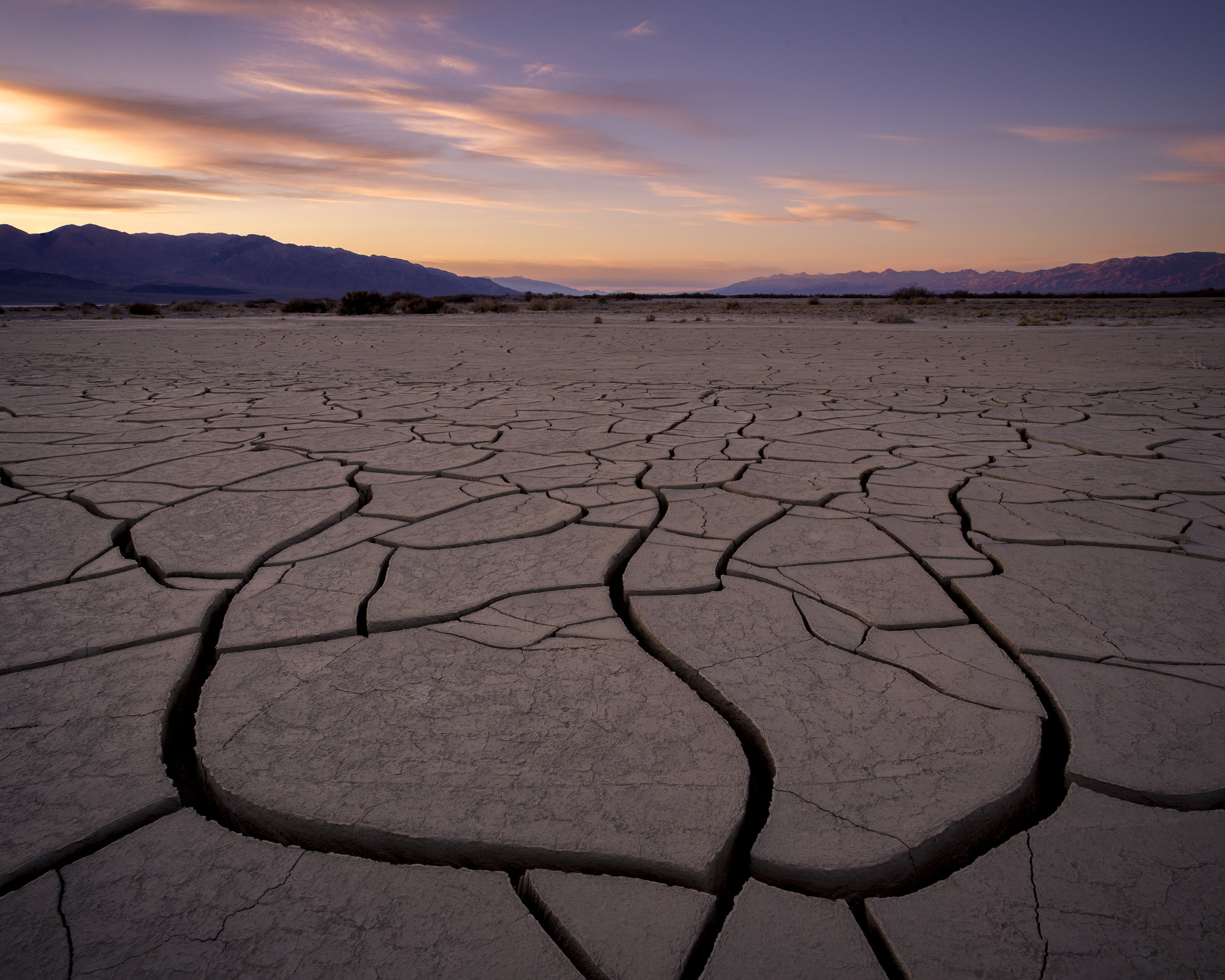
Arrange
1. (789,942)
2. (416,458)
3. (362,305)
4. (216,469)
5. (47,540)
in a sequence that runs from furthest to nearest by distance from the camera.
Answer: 1. (362,305)
2. (416,458)
3. (216,469)
4. (47,540)
5. (789,942)

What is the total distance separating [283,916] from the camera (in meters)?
0.76

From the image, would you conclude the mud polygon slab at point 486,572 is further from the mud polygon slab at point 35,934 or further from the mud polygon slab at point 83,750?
the mud polygon slab at point 35,934

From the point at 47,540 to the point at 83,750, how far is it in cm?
113

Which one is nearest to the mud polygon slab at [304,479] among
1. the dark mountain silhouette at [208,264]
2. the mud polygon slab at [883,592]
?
the mud polygon slab at [883,592]

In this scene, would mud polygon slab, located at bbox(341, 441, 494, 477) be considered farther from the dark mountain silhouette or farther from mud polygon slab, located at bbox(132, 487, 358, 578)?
the dark mountain silhouette

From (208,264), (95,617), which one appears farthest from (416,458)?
(208,264)

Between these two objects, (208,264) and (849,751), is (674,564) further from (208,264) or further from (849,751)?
(208,264)

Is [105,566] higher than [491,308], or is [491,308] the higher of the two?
[491,308]

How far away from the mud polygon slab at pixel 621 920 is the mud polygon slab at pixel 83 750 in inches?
21.5

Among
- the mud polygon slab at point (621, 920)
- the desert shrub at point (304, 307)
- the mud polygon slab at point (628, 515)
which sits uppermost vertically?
the desert shrub at point (304, 307)

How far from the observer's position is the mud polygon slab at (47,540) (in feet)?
5.32

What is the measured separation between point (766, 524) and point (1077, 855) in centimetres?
120

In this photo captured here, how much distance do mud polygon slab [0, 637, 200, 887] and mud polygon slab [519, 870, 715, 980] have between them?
547 millimetres

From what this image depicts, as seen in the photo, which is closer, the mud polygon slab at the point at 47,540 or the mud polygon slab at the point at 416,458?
the mud polygon slab at the point at 47,540
